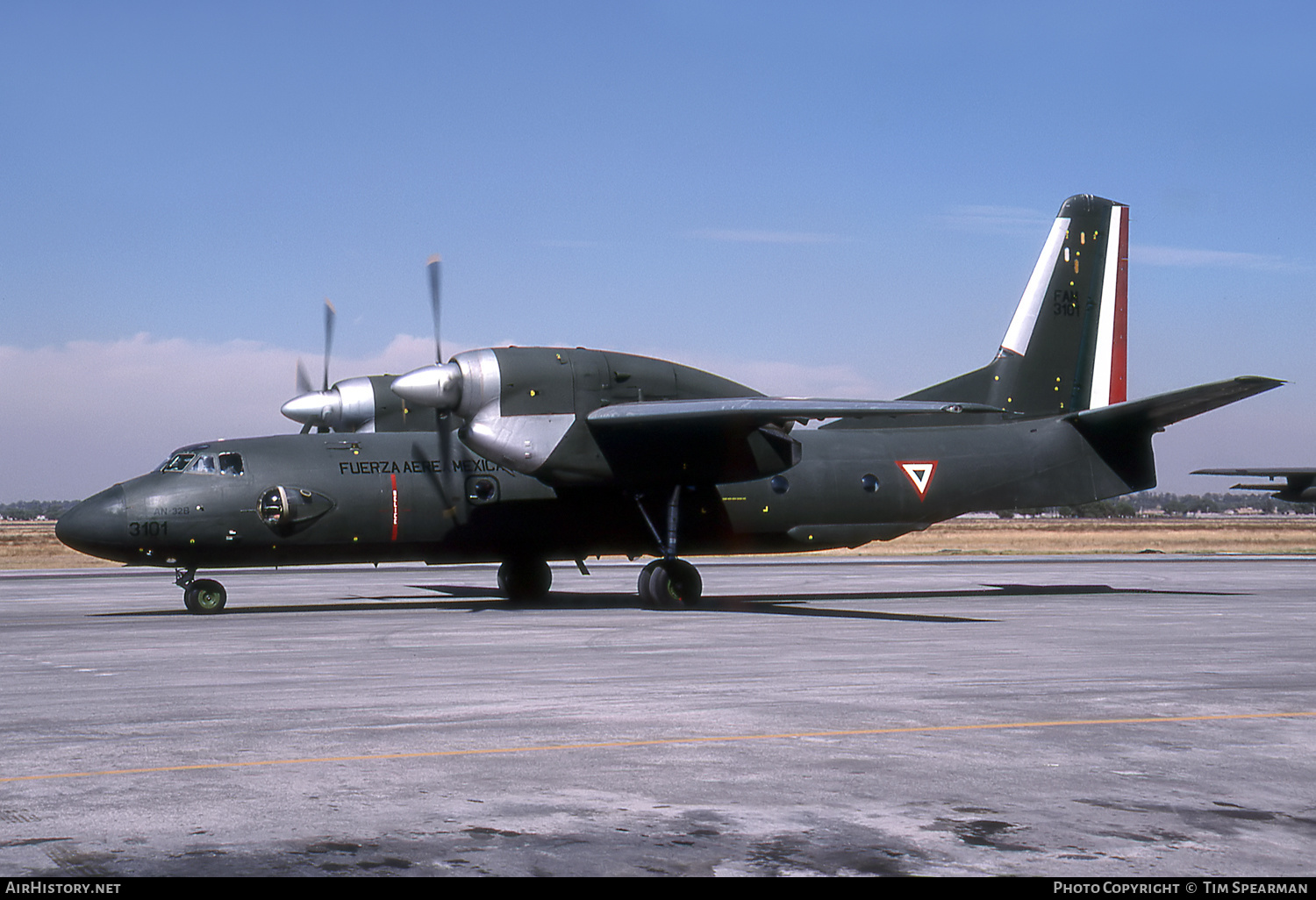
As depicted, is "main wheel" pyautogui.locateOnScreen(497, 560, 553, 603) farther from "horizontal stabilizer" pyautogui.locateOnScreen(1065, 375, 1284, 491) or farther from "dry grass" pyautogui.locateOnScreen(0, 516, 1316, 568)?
"dry grass" pyautogui.locateOnScreen(0, 516, 1316, 568)

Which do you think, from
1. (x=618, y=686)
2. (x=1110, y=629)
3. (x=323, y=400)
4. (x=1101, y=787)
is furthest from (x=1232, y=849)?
(x=323, y=400)

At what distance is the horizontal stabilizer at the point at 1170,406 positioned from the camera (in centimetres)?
2354

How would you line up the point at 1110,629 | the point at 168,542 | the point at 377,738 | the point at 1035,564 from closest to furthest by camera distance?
1. the point at 377,738
2. the point at 1110,629
3. the point at 168,542
4. the point at 1035,564

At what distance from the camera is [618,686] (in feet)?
42.3

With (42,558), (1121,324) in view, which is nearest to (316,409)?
(1121,324)

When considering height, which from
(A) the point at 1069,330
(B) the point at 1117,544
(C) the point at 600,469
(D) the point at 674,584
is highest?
(A) the point at 1069,330

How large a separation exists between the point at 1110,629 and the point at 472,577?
76.9ft

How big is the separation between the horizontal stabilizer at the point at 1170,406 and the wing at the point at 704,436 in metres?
4.34

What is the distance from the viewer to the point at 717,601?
27500mm

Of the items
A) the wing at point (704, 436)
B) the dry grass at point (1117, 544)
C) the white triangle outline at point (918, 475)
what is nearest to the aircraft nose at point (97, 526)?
the wing at point (704, 436)

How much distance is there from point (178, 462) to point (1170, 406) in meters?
20.3

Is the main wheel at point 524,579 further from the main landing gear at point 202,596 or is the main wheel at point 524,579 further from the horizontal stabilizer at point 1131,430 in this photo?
the horizontal stabilizer at point 1131,430

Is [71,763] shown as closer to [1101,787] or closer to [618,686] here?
[618,686]

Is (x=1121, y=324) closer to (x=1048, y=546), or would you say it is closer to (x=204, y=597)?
(x=204, y=597)
